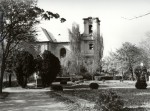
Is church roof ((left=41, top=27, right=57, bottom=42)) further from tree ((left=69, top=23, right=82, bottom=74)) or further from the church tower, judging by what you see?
the church tower

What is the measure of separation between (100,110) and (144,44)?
5600 centimetres

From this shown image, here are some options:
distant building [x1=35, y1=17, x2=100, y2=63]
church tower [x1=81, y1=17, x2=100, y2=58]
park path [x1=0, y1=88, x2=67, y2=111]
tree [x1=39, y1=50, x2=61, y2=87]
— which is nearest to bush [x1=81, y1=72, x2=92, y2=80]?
distant building [x1=35, y1=17, x2=100, y2=63]

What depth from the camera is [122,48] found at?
6462 cm

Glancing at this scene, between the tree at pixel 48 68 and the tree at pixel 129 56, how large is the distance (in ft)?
93.6

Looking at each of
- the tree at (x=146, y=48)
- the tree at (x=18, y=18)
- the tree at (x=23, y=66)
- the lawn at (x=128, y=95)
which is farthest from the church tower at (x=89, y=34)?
the tree at (x=18, y=18)

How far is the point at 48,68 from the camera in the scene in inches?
1411

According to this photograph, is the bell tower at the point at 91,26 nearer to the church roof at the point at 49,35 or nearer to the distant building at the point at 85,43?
the distant building at the point at 85,43

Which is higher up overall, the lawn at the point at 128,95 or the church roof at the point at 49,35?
the church roof at the point at 49,35

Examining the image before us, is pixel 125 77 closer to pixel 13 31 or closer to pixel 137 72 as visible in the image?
pixel 137 72

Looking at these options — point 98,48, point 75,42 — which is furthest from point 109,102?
point 75,42

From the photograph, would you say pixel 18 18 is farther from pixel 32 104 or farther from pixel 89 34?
pixel 89 34

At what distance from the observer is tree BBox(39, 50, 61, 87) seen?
118ft

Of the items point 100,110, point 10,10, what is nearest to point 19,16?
point 10,10

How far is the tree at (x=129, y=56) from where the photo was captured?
62281 mm
